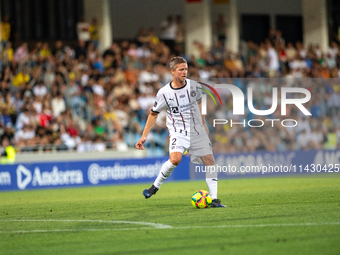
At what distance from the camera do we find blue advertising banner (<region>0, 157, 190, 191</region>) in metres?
17.3

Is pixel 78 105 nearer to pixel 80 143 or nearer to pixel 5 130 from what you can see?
pixel 80 143

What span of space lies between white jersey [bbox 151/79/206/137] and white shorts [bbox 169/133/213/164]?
0.08 m

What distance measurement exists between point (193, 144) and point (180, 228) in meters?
2.52

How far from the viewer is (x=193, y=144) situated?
9.18 metres

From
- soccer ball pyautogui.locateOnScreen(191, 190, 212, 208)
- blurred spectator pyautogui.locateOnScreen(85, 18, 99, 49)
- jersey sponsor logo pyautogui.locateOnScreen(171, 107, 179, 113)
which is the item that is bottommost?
soccer ball pyautogui.locateOnScreen(191, 190, 212, 208)

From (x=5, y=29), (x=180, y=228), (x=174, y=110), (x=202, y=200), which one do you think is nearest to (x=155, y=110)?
(x=174, y=110)

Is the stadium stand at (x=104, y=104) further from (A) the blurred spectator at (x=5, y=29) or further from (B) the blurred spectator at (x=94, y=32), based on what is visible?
(A) the blurred spectator at (x=5, y=29)

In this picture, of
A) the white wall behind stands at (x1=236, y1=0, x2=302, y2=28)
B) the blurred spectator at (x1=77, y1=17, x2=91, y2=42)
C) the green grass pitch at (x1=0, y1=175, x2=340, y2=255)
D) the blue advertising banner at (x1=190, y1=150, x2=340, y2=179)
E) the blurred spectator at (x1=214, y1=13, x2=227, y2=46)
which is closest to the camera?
the green grass pitch at (x1=0, y1=175, x2=340, y2=255)

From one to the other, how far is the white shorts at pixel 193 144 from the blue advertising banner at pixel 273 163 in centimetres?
1031

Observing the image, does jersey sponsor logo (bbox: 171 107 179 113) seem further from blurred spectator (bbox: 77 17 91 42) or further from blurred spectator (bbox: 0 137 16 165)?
blurred spectator (bbox: 77 17 91 42)

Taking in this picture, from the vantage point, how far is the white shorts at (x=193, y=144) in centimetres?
911

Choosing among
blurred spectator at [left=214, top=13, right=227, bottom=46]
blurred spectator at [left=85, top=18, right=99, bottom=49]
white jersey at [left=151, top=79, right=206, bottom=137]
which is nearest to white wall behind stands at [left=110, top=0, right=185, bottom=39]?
blurred spectator at [left=214, top=13, right=227, bottom=46]

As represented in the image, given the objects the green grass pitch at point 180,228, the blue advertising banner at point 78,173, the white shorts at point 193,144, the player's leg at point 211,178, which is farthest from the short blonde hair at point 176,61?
the blue advertising banner at point 78,173

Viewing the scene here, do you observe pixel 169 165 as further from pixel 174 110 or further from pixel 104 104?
pixel 104 104
